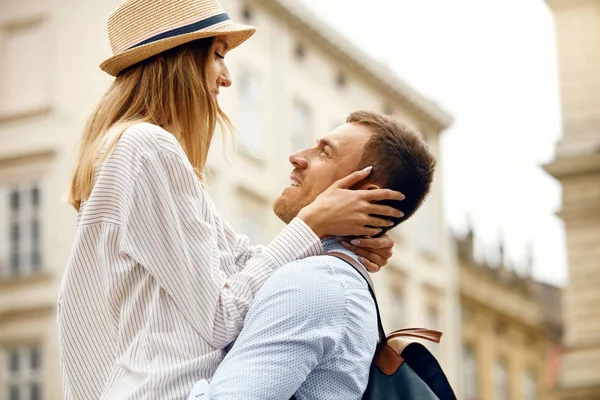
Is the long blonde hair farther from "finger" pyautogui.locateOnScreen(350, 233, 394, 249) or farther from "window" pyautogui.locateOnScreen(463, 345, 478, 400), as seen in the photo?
"window" pyautogui.locateOnScreen(463, 345, 478, 400)

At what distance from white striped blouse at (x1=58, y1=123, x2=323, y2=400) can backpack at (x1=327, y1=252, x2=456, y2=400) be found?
0.26 m

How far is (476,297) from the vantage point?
1448 inches

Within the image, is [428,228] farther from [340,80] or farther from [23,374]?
[23,374]

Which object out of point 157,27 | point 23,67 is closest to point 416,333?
point 157,27

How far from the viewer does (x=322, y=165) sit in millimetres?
3043

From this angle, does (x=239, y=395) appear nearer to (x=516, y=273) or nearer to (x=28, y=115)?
(x=28, y=115)

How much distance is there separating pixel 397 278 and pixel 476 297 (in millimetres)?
6988

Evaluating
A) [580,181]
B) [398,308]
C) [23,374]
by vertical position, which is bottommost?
[398,308]

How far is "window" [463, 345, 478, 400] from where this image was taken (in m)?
36.1

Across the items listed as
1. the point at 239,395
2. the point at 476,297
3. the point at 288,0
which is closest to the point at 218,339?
the point at 239,395

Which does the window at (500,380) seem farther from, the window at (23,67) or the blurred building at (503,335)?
the window at (23,67)

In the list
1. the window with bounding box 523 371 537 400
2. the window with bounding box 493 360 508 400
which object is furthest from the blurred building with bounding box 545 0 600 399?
the window with bounding box 523 371 537 400

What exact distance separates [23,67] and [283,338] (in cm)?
2035

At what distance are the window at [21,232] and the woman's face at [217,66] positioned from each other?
723 inches
